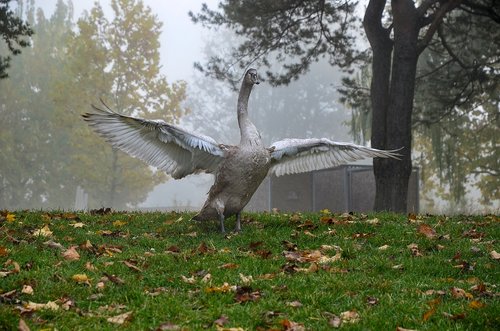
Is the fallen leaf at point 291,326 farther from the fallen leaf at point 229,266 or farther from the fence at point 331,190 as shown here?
the fence at point 331,190

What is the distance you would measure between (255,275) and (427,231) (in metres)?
3.03

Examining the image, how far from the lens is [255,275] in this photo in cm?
537

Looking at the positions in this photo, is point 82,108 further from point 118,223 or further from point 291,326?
point 291,326

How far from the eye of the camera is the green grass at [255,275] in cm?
409

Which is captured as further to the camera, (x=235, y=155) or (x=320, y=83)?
(x=320, y=83)

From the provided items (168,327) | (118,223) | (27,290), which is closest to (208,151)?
(118,223)

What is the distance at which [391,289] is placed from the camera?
4934 mm

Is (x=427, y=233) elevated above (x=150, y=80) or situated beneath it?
situated beneath

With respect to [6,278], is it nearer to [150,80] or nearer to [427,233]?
[427,233]

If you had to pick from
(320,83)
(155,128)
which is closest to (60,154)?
(155,128)

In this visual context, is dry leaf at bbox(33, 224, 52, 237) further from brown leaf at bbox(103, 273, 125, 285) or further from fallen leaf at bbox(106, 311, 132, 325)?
fallen leaf at bbox(106, 311, 132, 325)

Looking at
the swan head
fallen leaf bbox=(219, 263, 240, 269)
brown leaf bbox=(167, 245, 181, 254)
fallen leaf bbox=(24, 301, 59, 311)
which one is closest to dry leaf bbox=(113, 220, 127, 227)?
brown leaf bbox=(167, 245, 181, 254)

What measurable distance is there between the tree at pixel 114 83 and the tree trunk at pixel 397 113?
14273mm

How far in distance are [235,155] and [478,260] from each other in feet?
10.3
